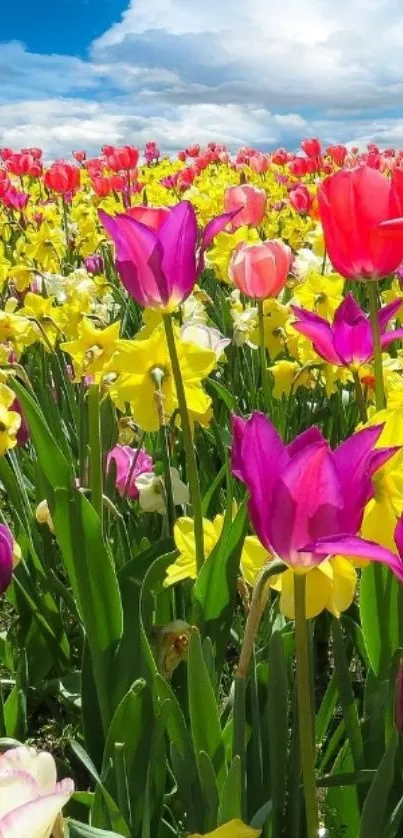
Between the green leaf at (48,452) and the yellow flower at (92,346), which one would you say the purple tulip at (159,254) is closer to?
the green leaf at (48,452)

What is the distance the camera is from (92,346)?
1862 mm

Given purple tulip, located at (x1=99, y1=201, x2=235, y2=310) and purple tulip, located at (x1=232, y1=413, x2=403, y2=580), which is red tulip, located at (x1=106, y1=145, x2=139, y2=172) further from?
purple tulip, located at (x1=232, y1=413, x2=403, y2=580)

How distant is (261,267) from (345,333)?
2.54 ft

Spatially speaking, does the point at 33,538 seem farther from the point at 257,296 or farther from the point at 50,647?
the point at 257,296

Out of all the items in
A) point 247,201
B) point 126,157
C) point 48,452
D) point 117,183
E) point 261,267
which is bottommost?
point 48,452

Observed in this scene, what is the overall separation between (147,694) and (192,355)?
0.60m

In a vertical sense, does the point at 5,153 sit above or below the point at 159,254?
above

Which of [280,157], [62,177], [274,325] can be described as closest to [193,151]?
[280,157]

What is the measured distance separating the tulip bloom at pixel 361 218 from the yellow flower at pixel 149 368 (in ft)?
0.95

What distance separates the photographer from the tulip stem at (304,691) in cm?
86

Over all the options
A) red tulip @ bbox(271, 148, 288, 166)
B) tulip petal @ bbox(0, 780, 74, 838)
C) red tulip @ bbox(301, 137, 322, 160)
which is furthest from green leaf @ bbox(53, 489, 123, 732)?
red tulip @ bbox(271, 148, 288, 166)

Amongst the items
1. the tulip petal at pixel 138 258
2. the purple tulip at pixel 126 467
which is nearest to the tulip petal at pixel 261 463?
the tulip petal at pixel 138 258

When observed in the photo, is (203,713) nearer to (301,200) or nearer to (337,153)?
(301,200)

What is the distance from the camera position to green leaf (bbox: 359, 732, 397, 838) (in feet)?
3.17
